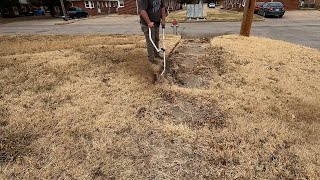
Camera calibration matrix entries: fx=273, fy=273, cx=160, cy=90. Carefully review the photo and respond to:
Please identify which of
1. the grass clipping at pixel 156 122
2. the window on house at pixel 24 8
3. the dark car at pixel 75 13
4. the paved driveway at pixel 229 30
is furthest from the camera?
A: the window on house at pixel 24 8

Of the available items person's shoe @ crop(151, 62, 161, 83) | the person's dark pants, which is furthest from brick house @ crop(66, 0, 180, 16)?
person's shoe @ crop(151, 62, 161, 83)

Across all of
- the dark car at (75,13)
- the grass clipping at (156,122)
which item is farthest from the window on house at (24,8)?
the grass clipping at (156,122)

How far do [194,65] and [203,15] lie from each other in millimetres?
17337

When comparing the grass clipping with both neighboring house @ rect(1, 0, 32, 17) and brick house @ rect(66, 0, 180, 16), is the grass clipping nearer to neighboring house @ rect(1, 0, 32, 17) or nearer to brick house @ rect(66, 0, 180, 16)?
brick house @ rect(66, 0, 180, 16)

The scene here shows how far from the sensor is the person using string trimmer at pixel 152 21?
19.1 feet

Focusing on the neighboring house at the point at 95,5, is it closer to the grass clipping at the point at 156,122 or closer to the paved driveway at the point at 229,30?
the paved driveway at the point at 229,30

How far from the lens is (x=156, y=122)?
4.18 metres

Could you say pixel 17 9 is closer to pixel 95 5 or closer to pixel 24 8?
pixel 24 8

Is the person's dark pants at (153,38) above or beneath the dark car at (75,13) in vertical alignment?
above

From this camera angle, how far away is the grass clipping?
323 cm

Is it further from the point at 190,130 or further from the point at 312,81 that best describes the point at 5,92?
the point at 312,81

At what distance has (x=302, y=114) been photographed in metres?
4.39

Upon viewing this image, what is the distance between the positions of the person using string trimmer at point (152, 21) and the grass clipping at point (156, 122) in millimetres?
299

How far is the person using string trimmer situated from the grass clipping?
0.98ft
